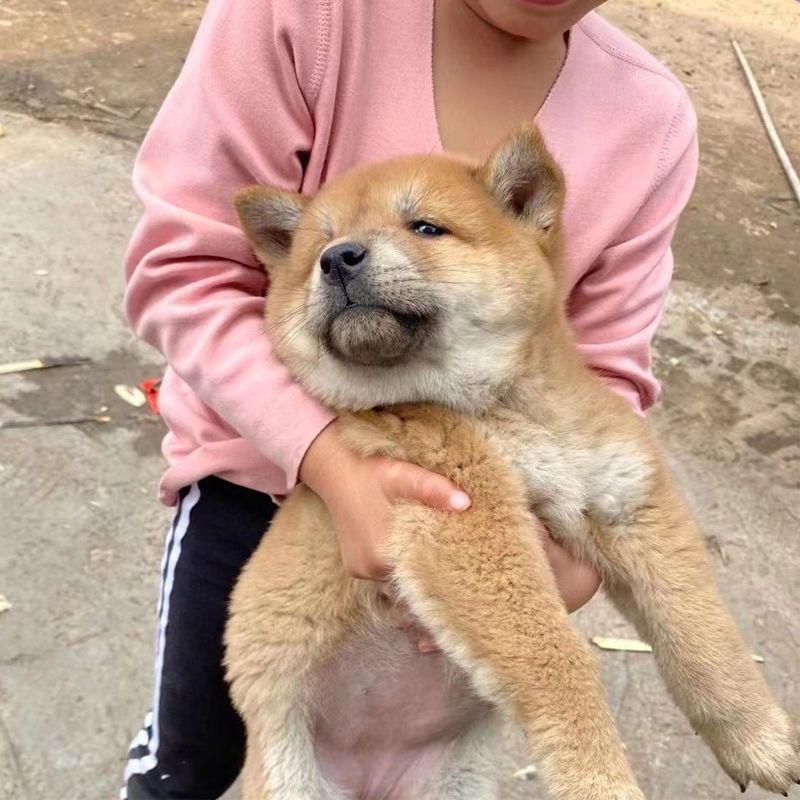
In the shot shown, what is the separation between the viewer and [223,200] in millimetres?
1863

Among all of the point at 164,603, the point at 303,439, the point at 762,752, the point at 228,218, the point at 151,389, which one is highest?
the point at 228,218

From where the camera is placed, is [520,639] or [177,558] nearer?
[520,639]

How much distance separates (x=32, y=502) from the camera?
320 cm

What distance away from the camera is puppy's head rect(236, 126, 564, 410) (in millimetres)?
1690

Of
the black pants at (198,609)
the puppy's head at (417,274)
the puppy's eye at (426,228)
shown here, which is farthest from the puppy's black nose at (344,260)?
the black pants at (198,609)

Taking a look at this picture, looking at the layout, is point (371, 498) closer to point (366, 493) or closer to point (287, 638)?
point (366, 493)

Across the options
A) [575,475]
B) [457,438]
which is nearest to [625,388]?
[575,475]

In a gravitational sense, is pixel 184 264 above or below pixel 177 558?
above

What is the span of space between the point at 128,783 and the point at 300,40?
152 cm

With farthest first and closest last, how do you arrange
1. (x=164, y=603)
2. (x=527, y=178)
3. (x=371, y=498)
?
(x=164, y=603) → (x=527, y=178) → (x=371, y=498)

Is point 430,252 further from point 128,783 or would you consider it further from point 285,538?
point 128,783

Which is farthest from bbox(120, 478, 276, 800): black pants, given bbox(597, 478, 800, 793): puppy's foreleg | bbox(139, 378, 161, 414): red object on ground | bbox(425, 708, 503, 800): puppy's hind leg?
bbox(139, 378, 161, 414): red object on ground

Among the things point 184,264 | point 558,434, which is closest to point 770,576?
point 558,434

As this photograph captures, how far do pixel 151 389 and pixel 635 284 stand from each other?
2048mm
